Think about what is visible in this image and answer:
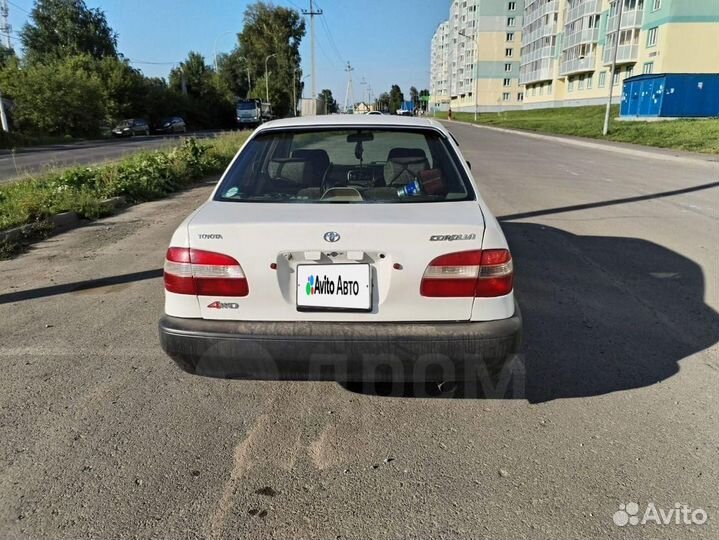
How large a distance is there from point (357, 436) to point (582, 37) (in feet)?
218

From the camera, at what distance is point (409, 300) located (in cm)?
259

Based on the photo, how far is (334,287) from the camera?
257 cm

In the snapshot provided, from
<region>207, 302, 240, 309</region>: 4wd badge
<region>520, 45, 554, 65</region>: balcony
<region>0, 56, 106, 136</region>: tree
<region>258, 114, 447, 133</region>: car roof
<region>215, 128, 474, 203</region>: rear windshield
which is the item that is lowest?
<region>207, 302, 240, 309</region>: 4wd badge

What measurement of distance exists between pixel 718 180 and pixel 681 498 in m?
13.6

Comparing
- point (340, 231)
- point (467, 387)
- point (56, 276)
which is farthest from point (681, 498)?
point (56, 276)

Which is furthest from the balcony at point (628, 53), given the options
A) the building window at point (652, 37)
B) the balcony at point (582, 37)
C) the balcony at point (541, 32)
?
the balcony at point (541, 32)

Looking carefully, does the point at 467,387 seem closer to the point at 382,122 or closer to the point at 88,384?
the point at 382,122

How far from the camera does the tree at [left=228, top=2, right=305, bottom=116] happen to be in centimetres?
7156

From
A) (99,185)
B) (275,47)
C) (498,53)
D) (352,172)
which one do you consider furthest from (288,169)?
(498,53)

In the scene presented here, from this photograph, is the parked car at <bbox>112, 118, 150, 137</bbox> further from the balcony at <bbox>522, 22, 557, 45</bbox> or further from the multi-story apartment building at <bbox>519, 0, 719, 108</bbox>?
the balcony at <bbox>522, 22, 557, 45</bbox>

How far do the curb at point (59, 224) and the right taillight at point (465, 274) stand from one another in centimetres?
629

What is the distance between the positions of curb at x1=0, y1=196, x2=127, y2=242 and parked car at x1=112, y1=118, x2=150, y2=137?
3269 cm

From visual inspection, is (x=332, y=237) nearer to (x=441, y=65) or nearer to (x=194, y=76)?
(x=194, y=76)

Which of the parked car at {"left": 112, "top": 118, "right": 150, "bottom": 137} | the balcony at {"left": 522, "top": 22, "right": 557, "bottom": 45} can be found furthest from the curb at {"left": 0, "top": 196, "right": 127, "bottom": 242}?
the balcony at {"left": 522, "top": 22, "right": 557, "bottom": 45}
